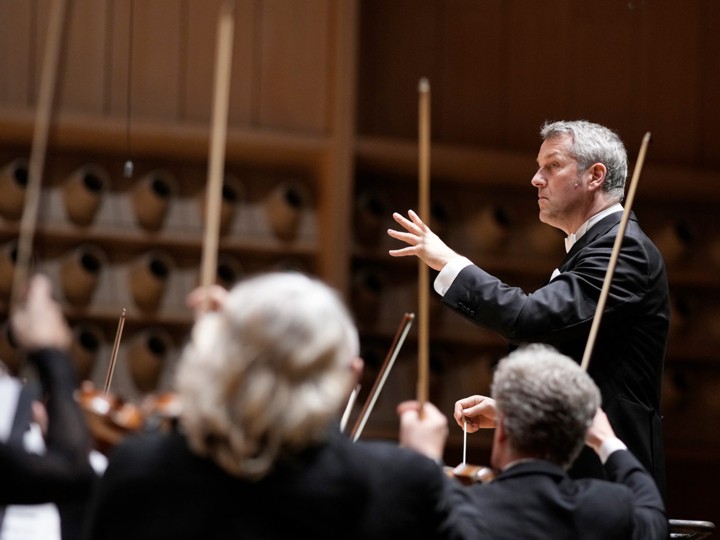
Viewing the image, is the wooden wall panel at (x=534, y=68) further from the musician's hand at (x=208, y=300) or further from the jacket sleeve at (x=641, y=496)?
the musician's hand at (x=208, y=300)

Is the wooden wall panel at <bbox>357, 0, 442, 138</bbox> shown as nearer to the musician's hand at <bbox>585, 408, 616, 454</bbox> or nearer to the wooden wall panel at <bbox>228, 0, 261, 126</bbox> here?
the wooden wall panel at <bbox>228, 0, 261, 126</bbox>

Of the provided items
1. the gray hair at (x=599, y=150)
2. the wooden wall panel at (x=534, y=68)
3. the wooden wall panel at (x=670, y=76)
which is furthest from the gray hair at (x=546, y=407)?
the wooden wall panel at (x=670, y=76)

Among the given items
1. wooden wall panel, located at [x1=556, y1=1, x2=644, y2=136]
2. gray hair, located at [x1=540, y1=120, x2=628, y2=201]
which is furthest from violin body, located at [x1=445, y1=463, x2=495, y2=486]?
wooden wall panel, located at [x1=556, y1=1, x2=644, y2=136]

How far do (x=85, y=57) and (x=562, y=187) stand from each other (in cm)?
286

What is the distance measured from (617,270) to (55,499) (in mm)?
1553

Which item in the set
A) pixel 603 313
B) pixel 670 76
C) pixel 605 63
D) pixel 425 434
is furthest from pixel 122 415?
pixel 670 76

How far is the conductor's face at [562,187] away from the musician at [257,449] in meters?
1.51

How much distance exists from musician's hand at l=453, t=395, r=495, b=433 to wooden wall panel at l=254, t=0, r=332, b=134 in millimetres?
2788

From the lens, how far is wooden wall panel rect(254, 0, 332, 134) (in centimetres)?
539

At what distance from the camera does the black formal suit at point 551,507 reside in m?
1.86

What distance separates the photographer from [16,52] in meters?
5.09

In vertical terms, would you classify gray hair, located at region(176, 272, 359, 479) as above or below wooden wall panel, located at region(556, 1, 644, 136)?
below

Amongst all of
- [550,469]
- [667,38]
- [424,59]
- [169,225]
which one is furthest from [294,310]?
[667,38]

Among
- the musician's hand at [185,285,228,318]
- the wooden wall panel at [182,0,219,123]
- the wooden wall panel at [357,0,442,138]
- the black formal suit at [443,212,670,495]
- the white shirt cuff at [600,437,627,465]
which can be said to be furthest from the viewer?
the wooden wall panel at [357,0,442,138]
